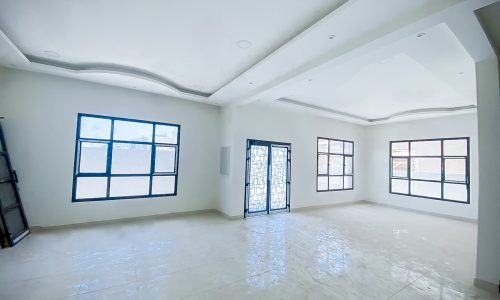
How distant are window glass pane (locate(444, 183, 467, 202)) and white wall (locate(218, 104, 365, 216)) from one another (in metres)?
2.67

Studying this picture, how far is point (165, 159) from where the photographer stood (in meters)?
5.96

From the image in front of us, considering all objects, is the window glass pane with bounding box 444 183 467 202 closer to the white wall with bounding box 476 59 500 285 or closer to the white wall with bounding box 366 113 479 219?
the white wall with bounding box 366 113 479 219

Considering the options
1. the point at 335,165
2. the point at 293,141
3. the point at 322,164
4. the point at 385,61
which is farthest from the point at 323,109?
the point at 385,61

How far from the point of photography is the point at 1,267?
3072mm

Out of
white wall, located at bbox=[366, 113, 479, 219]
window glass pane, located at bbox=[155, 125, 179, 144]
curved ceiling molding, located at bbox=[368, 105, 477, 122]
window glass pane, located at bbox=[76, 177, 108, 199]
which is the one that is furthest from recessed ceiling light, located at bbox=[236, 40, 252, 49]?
white wall, located at bbox=[366, 113, 479, 219]

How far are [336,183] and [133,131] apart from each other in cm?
688

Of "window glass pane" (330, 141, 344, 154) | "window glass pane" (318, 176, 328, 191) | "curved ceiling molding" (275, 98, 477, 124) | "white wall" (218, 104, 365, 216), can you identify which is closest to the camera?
"white wall" (218, 104, 365, 216)

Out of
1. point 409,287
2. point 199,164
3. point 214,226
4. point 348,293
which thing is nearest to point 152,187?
point 199,164

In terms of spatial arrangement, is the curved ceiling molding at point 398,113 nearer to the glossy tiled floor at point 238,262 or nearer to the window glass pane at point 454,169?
the window glass pane at point 454,169

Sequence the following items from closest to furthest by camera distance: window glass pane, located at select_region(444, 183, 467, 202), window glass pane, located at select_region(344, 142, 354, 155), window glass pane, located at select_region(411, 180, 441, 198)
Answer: window glass pane, located at select_region(444, 183, 467, 202) < window glass pane, located at select_region(411, 180, 441, 198) < window glass pane, located at select_region(344, 142, 354, 155)

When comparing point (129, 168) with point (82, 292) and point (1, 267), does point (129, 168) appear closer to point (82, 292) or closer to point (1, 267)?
point (1, 267)

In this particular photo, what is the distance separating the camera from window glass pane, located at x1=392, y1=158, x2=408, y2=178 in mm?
8125

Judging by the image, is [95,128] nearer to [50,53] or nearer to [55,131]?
[55,131]

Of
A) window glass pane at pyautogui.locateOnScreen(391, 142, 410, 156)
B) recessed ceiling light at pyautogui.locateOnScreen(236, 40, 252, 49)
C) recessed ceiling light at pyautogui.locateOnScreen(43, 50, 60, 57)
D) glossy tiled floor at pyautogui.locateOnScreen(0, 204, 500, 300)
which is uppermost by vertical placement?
recessed ceiling light at pyautogui.locateOnScreen(236, 40, 252, 49)
